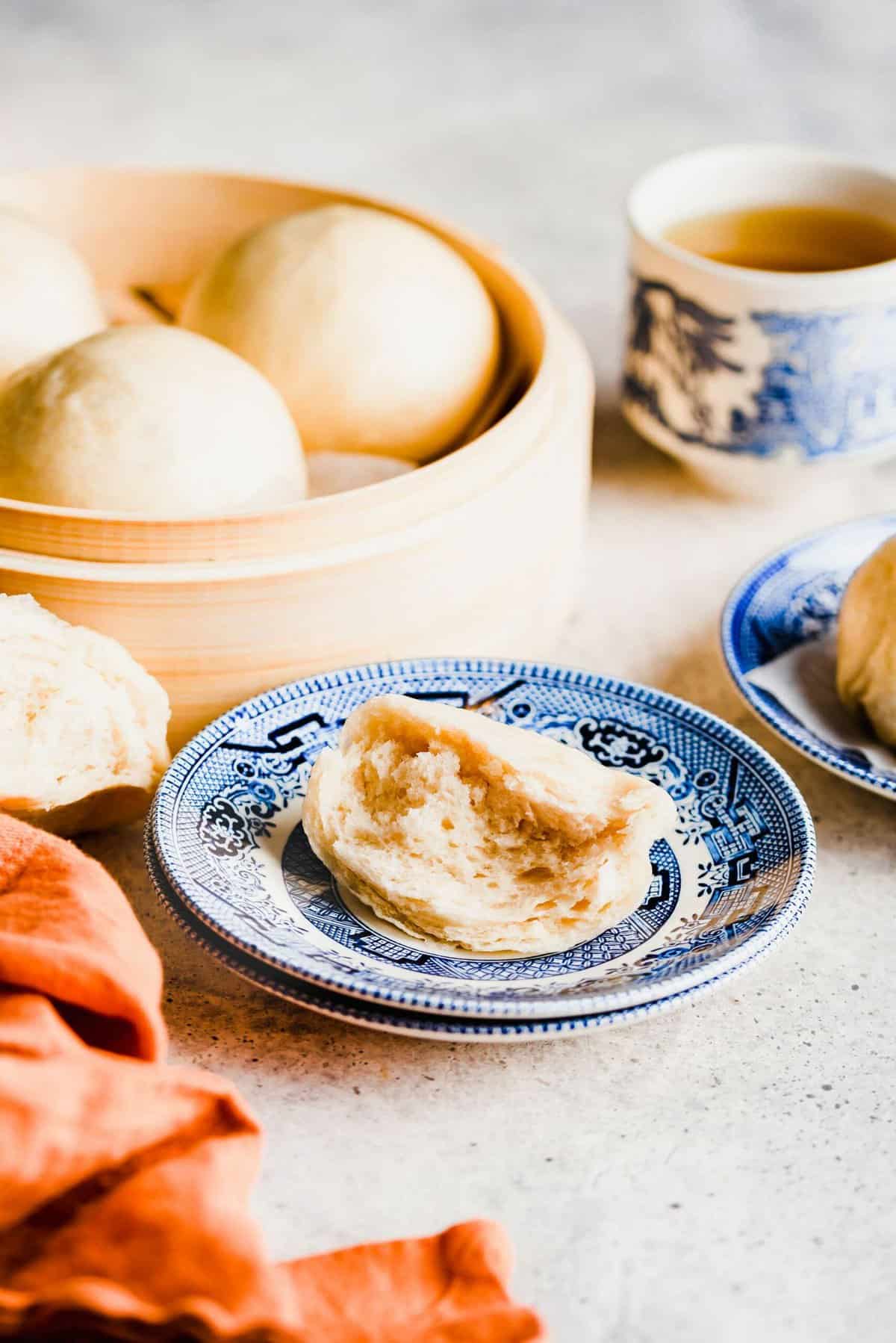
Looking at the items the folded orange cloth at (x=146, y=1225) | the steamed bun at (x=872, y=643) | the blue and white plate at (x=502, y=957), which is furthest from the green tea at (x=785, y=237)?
the folded orange cloth at (x=146, y=1225)

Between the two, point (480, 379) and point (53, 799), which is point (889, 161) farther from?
point (53, 799)

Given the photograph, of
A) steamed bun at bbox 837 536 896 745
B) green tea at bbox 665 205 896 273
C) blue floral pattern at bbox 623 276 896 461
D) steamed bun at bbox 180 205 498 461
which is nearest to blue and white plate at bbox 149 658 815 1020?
steamed bun at bbox 837 536 896 745

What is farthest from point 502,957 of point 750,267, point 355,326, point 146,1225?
point 750,267

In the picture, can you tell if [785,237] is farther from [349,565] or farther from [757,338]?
[349,565]

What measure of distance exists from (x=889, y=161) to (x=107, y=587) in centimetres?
178

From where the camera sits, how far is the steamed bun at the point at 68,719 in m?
0.77

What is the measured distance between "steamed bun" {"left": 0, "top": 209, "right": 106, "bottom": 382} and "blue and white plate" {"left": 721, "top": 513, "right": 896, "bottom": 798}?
0.50m

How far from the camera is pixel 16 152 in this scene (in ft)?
6.97

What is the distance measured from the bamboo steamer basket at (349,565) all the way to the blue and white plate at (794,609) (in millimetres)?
140

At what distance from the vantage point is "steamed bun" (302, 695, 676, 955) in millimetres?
732

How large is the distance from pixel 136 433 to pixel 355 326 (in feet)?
0.74

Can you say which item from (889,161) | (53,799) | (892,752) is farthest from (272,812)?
(889,161)

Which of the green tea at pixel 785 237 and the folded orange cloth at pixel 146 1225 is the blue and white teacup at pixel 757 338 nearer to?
the green tea at pixel 785 237

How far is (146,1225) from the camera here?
0.53 metres
